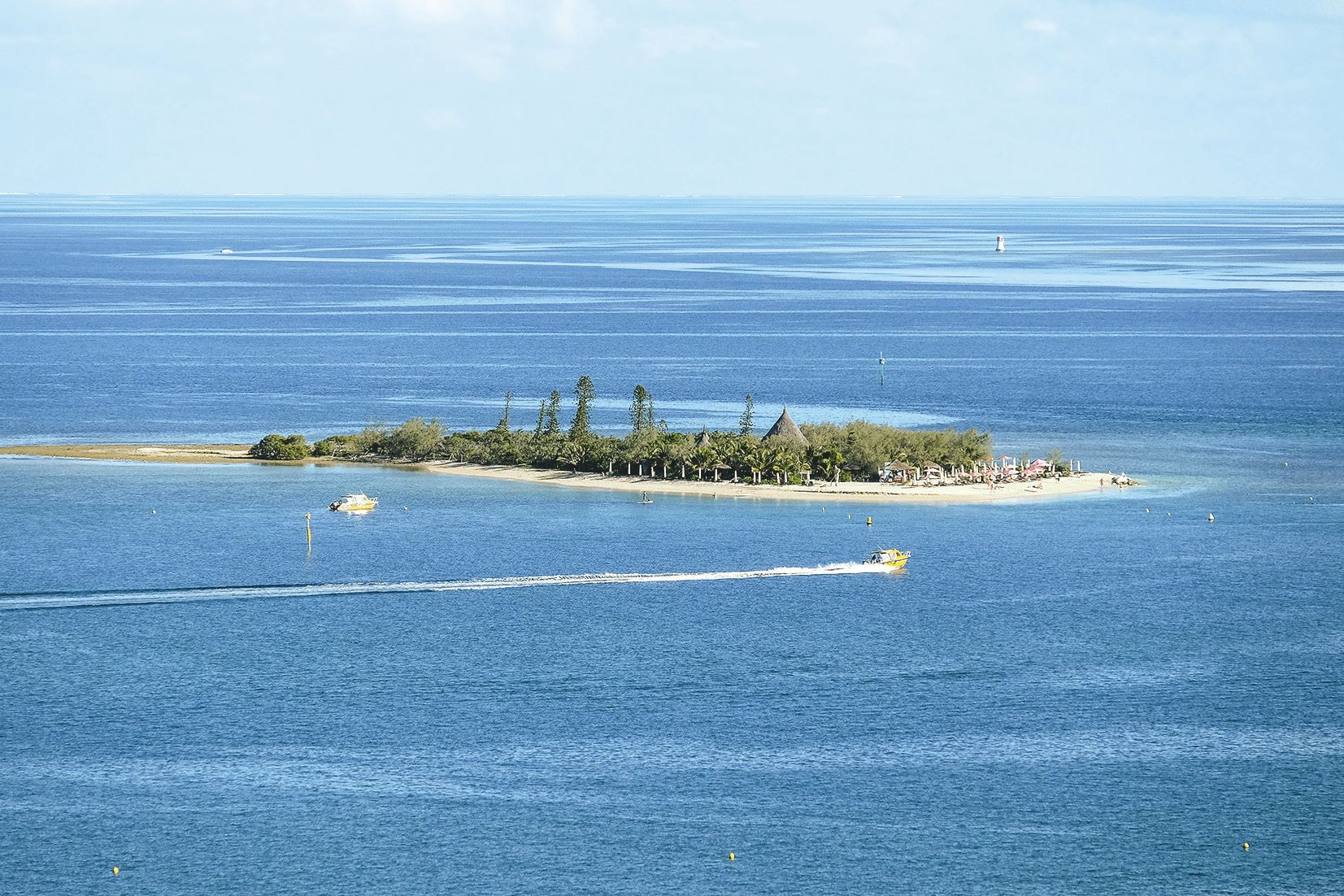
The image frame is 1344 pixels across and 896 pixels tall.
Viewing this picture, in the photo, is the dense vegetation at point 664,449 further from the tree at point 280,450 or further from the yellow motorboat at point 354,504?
the yellow motorboat at point 354,504

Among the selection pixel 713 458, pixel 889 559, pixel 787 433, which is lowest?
pixel 889 559

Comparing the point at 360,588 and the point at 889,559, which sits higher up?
the point at 889,559

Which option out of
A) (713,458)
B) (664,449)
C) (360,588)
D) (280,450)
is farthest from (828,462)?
(360,588)

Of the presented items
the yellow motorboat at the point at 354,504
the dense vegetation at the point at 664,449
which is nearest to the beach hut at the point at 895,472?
the dense vegetation at the point at 664,449

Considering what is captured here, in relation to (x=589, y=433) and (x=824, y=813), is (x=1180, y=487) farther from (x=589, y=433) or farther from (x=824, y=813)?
Result: (x=824, y=813)

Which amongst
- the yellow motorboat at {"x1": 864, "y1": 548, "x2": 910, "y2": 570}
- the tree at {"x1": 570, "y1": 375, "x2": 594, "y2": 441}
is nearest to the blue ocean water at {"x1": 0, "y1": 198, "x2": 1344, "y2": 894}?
the yellow motorboat at {"x1": 864, "y1": 548, "x2": 910, "y2": 570}

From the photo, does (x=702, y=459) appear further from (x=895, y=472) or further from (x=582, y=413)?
(x=582, y=413)

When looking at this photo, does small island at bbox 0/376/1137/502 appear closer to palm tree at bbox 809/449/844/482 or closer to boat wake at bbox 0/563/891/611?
palm tree at bbox 809/449/844/482

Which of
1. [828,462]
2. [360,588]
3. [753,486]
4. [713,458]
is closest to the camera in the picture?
[360,588]
